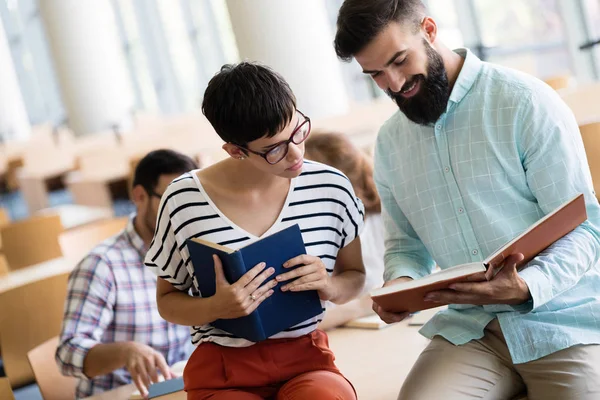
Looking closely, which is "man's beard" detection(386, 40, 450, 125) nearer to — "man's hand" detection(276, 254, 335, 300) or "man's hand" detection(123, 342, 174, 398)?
"man's hand" detection(276, 254, 335, 300)

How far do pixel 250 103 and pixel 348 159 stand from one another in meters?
1.29

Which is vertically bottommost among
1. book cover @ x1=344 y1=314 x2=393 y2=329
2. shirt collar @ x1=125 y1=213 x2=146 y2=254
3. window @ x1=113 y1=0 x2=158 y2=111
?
book cover @ x1=344 y1=314 x2=393 y2=329

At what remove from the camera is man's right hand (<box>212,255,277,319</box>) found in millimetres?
1690

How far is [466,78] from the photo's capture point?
1999 mm

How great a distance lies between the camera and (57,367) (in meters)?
2.76

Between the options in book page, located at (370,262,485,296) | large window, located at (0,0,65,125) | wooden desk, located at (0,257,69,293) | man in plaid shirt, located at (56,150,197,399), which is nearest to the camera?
book page, located at (370,262,485,296)

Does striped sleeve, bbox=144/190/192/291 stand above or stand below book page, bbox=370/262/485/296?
above

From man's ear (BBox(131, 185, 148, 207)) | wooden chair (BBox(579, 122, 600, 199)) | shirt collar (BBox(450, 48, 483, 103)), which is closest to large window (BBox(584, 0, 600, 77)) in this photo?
wooden chair (BBox(579, 122, 600, 199))

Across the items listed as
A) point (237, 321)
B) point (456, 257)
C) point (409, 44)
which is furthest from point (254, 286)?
point (409, 44)

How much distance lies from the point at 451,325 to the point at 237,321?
55 centimetres

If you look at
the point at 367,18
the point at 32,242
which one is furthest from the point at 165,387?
the point at 32,242

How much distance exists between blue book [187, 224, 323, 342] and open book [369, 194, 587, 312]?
19 cm

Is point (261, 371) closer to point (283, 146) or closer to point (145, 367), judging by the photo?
point (283, 146)

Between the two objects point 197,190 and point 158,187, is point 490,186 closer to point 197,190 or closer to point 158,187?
point 197,190
